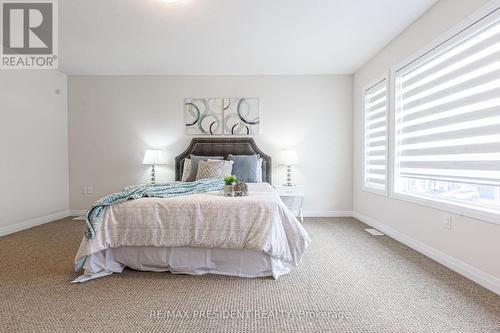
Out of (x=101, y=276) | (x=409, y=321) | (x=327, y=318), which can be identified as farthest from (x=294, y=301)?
(x=101, y=276)

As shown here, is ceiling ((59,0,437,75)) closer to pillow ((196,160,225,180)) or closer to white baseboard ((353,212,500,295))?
pillow ((196,160,225,180))

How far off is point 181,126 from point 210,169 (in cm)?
136

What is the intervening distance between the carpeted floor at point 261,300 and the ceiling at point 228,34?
102 inches

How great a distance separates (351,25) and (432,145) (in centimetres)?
163

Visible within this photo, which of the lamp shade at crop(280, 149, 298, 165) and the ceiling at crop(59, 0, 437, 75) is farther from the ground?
the ceiling at crop(59, 0, 437, 75)

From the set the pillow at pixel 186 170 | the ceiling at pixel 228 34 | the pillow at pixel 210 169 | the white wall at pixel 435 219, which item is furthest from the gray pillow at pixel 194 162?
the white wall at pixel 435 219

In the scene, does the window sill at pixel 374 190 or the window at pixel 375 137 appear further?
the window at pixel 375 137

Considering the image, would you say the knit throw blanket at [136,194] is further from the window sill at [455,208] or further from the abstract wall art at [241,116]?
the window sill at [455,208]

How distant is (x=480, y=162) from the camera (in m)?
2.19

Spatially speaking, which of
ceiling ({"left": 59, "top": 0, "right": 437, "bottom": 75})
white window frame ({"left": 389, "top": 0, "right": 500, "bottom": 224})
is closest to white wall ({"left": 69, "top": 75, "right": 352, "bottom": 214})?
ceiling ({"left": 59, "top": 0, "right": 437, "bottom": 75})

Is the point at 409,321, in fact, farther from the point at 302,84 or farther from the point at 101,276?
the point at 302,84

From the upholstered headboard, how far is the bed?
7.64 feet

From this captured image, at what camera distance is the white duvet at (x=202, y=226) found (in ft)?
7.30

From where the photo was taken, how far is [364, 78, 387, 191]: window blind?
3.80 m
